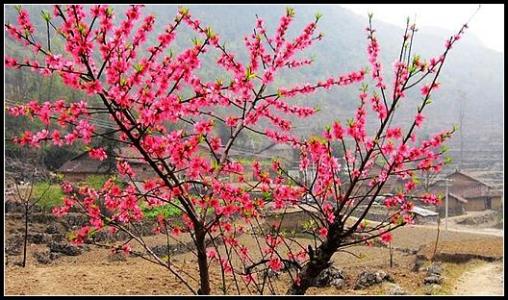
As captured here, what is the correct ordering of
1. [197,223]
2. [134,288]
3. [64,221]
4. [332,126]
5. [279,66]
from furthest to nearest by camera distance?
[64,221] → [134,288] → [279,66] → [332,126] → [197,223]

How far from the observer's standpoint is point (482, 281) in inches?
431

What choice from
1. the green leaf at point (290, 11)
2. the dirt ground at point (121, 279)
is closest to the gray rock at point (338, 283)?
the dirt ground at point (121, 279)

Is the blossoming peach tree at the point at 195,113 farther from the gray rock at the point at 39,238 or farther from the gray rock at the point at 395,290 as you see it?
the gray rock at the point at 39,238

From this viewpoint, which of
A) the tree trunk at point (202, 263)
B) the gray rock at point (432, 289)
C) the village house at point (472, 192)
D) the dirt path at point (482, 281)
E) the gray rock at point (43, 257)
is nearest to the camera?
the tree trunk at point (202, 263)

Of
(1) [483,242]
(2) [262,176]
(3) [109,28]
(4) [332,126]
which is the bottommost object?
(1) [483,242]

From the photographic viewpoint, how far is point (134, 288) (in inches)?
351

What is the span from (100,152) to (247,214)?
52.2 inches

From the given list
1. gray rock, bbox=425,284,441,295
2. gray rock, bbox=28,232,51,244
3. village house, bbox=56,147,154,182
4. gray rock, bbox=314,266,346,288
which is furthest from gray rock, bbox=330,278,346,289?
village house, bbox=56,147,154,182

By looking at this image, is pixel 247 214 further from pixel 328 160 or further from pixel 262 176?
pixel 328 160

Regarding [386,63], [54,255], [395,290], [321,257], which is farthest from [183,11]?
[386,63]

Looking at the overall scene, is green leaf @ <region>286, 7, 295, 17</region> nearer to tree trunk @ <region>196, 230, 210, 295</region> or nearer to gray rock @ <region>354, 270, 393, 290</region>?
tree trunk @ <region>196, 230, 210, 295</region>

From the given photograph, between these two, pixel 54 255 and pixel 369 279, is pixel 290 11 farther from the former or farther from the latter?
pixel 54 255

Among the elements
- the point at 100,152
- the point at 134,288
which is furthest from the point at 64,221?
the point at 100,152

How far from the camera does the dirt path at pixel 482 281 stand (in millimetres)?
9759
